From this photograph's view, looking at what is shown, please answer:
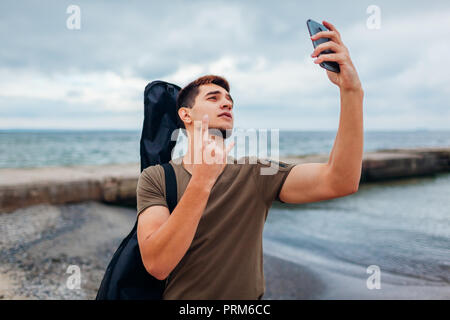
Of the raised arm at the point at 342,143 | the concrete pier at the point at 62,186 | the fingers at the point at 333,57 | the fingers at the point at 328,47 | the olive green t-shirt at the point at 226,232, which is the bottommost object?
the concrete pier at the point at 62,186

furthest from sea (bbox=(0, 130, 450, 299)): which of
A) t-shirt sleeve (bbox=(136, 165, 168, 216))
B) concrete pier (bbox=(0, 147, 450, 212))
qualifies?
concrete pier (bbox=(0, 147, 450, 212))

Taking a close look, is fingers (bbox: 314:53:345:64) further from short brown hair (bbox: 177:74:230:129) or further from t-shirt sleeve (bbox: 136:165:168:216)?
t-shirt sleeve (bbox: 136:165:168:216)

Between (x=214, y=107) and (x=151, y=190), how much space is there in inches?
20.9

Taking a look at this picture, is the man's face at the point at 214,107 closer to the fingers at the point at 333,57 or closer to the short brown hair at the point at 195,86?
the short brown hair at the point at 195,86

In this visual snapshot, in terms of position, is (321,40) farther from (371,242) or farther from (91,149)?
(91,149)

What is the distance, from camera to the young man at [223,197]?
1312mm

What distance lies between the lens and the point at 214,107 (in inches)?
70.6

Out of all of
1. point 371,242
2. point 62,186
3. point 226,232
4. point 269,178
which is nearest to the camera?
point 226,232

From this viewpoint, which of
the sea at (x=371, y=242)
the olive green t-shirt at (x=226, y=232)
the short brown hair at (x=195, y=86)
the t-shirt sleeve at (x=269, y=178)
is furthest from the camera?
the sea at (x=371, y=242)

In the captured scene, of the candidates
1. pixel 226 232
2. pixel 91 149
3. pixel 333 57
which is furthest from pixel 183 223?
pixel 91 149

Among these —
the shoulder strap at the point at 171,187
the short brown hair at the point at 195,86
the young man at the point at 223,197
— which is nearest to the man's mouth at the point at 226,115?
the young man at the point at 223,197

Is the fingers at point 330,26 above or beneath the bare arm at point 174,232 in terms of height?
above

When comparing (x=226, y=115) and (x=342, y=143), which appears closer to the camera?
(x=342, y=143)
